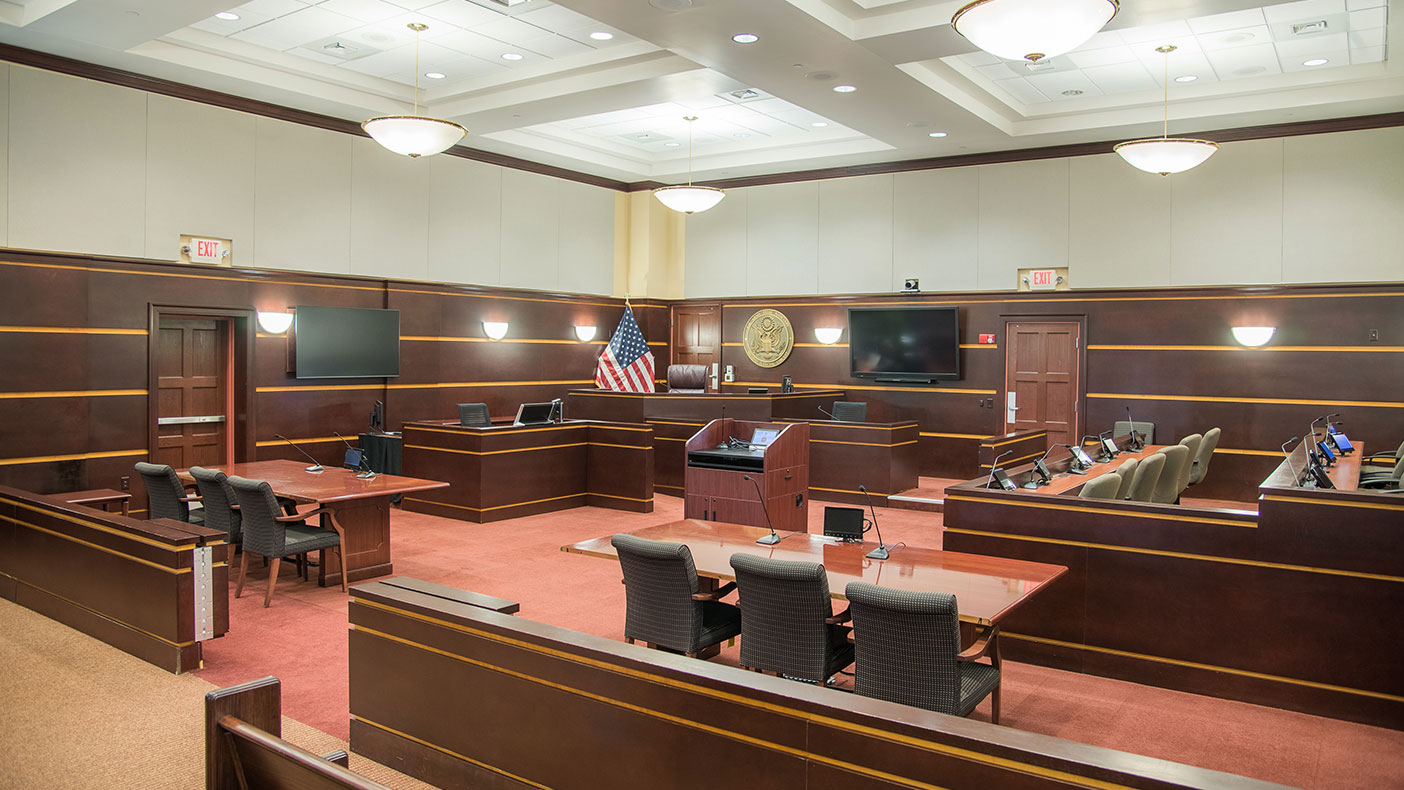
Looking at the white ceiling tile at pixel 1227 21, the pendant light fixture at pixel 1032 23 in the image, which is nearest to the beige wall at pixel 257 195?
the pendant light fixture at pixel 1032 23

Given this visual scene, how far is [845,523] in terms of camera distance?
16.6 feet

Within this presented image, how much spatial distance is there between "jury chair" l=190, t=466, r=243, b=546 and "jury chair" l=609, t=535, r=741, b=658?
11.0ft

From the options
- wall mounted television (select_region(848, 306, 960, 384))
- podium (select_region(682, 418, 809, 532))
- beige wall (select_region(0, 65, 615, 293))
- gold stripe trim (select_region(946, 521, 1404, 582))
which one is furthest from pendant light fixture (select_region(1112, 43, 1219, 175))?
beige wall (select_region(0, 65, 615, 293))

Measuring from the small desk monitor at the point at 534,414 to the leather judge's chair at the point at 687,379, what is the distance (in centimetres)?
304

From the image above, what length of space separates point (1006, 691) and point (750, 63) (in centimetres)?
554

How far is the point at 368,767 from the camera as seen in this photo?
144 inches

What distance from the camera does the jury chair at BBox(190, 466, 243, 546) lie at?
20.2 ft

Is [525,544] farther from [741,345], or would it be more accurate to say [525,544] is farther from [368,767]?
[741,345]

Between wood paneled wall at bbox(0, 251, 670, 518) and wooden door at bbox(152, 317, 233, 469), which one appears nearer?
wood paneled wall at bbox(0, 251, 670, 518)

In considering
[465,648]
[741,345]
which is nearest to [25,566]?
[465,648]

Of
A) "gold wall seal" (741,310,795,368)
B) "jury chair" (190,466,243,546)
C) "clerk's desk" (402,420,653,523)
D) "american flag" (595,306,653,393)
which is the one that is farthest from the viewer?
"gold wall seal" (741,310,795,368)

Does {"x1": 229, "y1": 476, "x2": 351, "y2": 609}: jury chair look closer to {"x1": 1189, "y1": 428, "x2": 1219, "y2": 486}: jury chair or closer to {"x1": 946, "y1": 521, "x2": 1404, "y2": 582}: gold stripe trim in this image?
{"x1": 946, "y1": 521, "x2": 1404, "y2": 582}: gold stripe trim

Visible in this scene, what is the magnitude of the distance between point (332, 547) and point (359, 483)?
57 centimetres

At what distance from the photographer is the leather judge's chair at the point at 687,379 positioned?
12.7m
